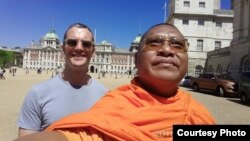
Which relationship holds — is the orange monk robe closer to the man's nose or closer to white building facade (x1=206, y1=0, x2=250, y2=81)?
the man's nose

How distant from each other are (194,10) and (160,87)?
51947 mm

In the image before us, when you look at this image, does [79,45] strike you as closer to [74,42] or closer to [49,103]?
[74,42]

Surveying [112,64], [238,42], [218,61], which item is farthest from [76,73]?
[112,64]

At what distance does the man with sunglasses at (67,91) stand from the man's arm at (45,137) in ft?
4.94

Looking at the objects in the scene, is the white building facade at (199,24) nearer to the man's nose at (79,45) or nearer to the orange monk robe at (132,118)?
the man's nose at (79,45)

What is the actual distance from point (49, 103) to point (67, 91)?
233 mm

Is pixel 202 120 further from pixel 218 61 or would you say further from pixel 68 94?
pixel 218 61

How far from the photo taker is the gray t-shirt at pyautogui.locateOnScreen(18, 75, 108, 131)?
3.05 metres

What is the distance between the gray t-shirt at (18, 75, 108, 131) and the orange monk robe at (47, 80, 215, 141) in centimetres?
126

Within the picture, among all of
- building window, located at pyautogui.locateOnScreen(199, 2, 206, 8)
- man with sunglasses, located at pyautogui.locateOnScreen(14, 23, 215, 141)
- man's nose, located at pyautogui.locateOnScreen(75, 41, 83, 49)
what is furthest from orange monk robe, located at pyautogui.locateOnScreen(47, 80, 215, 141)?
building window, located at pyautogui.locateOnScreen(199, 2, 206, 8)

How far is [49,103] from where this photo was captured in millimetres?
3102

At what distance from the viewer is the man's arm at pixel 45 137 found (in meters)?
1.47

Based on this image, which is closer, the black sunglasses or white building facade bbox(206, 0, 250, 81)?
the black sunglasses

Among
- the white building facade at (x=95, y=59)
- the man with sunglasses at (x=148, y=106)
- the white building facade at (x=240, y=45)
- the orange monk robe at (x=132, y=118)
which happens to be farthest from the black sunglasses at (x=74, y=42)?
the white building facade at (x=95, y=59)
